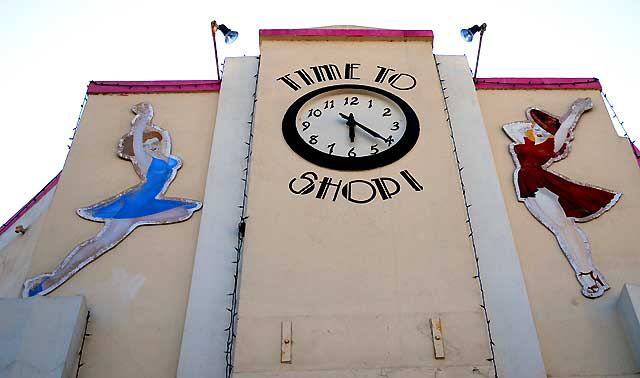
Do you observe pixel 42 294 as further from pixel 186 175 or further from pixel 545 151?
pixel 545 151

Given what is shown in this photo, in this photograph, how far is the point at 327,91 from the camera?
9.14 metres

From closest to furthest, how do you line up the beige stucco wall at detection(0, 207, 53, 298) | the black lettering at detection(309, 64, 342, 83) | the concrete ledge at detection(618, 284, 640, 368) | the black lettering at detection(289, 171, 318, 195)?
the concrete ledge at detection(618, 284, 640, 368) < the black lettering at detection(289, 171, 318, 195) < the beige stucco wall at detection(0, 207, 53, 298) < the black lettering at detection(309, 64, 342, 83)

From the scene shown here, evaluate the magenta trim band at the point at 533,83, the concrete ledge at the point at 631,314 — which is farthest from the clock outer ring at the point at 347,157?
the concrete ledge at the point at 631,314

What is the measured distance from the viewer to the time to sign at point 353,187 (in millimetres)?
7668

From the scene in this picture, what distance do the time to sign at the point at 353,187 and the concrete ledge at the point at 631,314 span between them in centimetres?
240

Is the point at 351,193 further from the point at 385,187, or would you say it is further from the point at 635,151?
the point at 635,151

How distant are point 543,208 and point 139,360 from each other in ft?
16.3

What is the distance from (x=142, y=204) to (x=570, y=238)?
16.8 ft

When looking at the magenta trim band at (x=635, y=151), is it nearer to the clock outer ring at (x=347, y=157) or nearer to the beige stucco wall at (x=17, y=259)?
the clock outer ring at (x=347, y=157)

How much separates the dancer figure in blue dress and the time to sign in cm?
138

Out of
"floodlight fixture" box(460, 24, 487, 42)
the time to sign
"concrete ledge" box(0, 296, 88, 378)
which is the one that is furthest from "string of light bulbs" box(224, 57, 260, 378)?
"floodlight fixture" box(460, 24, 487, 42)

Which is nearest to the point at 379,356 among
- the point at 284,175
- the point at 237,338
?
the point at 237,338

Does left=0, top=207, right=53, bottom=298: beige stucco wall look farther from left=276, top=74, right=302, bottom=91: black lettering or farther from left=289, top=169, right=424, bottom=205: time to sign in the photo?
left=276, top=74, right=302, bottom=91: black lettering

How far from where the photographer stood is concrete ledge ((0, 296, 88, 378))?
20.6ft
